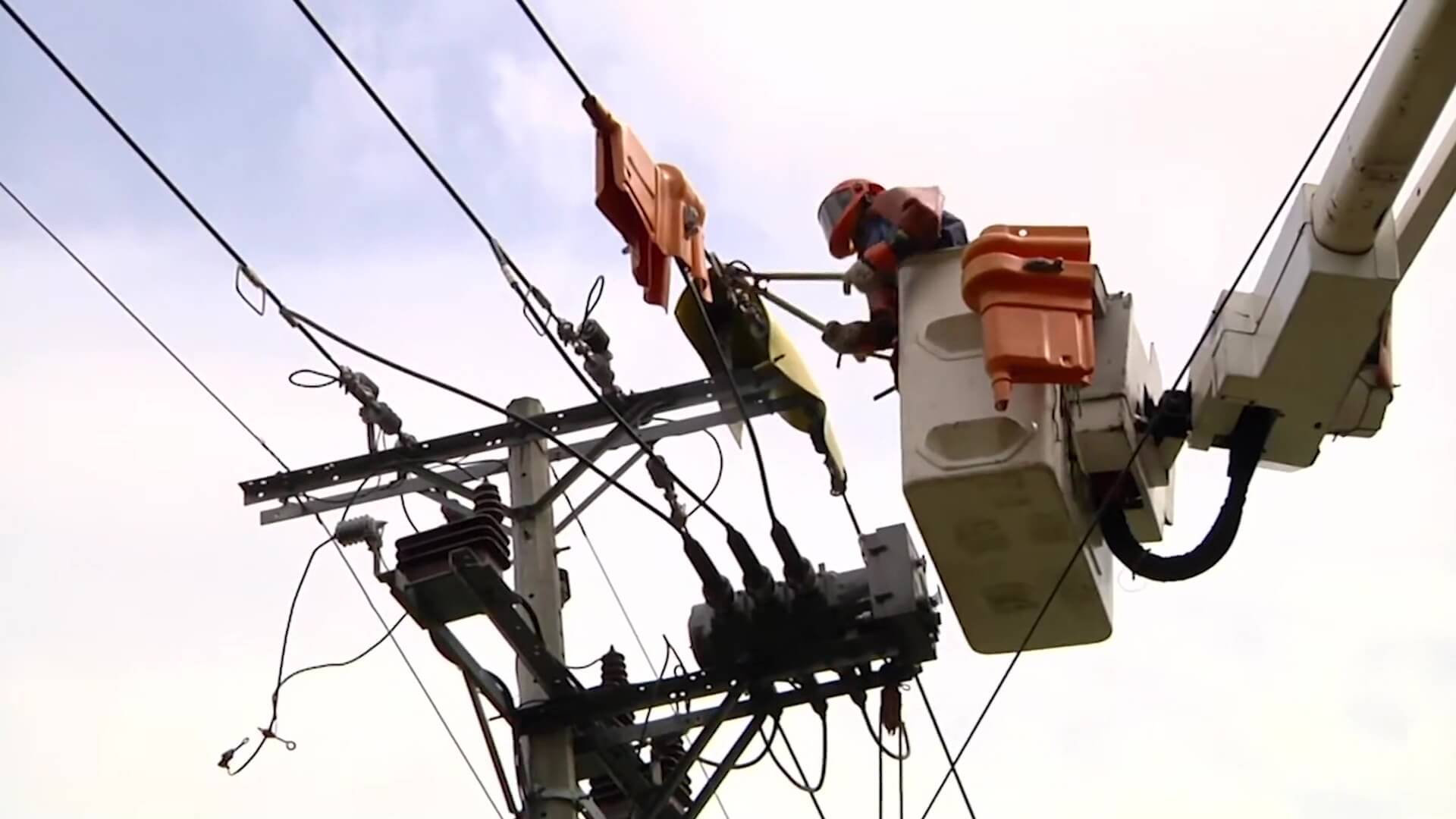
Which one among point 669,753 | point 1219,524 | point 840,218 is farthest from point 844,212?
point 669,753

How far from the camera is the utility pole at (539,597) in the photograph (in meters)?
7.85

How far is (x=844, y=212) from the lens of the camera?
7.50 m

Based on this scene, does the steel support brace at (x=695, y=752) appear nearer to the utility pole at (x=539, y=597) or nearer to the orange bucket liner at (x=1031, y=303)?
the utility pole at (x=539, y=597)

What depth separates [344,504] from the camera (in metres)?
8.72

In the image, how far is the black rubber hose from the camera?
682 cm

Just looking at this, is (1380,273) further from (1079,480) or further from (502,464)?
(502,464)

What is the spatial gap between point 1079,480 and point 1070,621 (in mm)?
673

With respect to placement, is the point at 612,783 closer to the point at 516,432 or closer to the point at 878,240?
the point at 516,432

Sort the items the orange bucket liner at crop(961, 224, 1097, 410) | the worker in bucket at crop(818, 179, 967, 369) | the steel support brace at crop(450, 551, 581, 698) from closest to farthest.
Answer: the orange bucket liner at crop(961, 224, 1097, 410), the worker in bucket at crop(818, 179, 967, 369), the steel support brace at crop(450, 551, 581, 698)

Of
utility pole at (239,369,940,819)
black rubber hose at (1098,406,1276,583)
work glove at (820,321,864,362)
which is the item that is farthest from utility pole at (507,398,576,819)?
black rubber hose at (1098,406,1276,583)

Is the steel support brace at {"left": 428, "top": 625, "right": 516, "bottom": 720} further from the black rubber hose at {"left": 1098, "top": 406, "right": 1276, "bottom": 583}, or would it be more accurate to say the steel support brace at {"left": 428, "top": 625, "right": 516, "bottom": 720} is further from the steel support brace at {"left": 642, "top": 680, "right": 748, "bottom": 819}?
the black rubber hose at {"left": 1098, "top": 406, "right": 1276, "bottom": 583}

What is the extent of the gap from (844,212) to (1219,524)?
1.66 meters

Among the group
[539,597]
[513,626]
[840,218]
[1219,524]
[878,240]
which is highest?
[840,218]

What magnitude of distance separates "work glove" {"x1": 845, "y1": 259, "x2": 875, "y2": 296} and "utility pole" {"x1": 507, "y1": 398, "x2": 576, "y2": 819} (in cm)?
164
